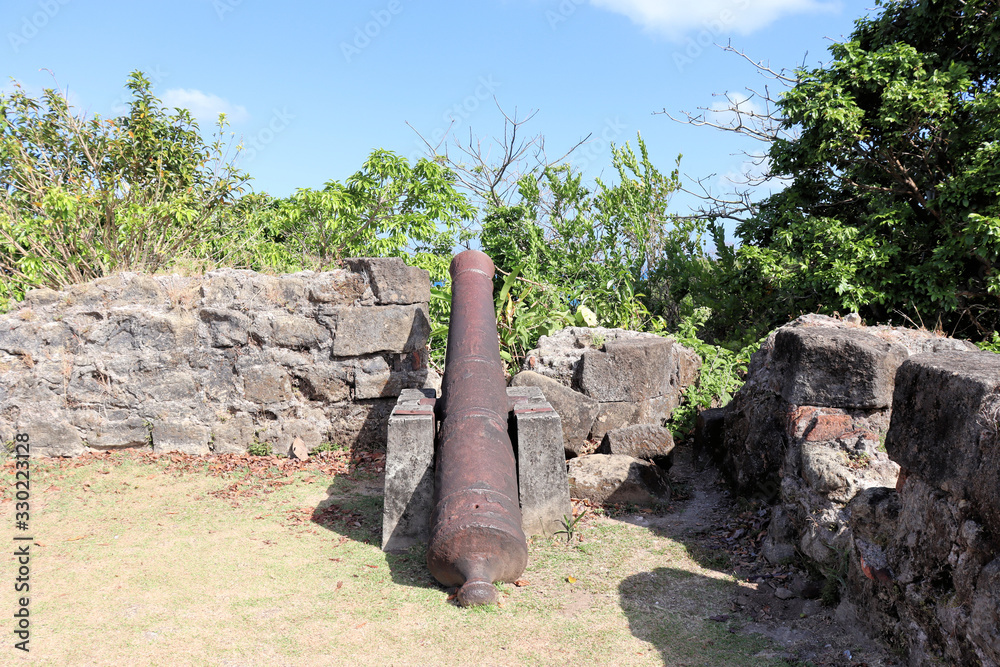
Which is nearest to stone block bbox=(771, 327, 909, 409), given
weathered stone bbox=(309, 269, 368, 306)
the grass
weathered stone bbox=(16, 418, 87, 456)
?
the grass

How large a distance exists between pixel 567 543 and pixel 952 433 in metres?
2.66

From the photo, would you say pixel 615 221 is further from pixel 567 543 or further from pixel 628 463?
pixel 567 543

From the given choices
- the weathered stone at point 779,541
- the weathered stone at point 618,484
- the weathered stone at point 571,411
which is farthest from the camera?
the weathered stone at point 571,411

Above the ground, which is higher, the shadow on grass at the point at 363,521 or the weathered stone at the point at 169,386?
the weathered stone at the point at 169,386

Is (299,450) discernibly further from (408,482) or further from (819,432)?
(819,432)

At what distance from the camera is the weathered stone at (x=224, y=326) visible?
6.72 metres

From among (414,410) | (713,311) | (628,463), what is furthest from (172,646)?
(713,311)

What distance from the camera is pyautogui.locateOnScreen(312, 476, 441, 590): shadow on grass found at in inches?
172

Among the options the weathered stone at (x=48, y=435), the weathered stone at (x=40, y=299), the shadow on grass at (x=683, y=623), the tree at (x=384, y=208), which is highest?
the tree at (x=384, y=208)

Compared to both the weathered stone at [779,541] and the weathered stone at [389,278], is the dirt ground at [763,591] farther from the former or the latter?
the weathered stone at [389,278]

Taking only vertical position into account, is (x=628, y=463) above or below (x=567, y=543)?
above

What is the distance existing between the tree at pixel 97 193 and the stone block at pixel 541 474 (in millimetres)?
6494

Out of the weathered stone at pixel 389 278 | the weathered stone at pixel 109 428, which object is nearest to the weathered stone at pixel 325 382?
the weathered stone at pixel 389 278

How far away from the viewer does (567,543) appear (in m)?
4.81
